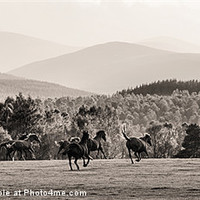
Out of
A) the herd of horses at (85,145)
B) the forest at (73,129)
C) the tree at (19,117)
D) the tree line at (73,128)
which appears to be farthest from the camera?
the tree at (19,117)

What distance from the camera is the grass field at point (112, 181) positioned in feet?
78.1

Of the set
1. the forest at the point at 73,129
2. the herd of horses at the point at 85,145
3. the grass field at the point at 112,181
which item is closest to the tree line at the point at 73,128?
the forest at the point at 73,129

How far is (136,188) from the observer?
25344 mm

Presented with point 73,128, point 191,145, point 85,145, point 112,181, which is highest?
point 73,128

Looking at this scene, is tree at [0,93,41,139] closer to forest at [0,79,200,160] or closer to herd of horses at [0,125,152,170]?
forest at [0,79,200,160]

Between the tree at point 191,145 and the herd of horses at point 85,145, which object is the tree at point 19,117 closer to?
the tree at point 191,145

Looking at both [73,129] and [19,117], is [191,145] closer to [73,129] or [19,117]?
[73,129]

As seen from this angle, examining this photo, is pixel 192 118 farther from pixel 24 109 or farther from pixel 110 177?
pixel 110 177

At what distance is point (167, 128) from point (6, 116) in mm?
26969

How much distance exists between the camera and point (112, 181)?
90.5ft

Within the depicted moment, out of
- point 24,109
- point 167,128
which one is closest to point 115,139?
point 167,128

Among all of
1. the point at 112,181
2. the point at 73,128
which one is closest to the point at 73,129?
the point at 73,128

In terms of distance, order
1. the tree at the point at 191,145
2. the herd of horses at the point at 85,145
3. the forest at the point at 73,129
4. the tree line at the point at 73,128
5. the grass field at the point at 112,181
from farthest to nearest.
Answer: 1. the tree line at the point at 73,128
2. the forest at the point at 73,129
3. the tree at the point at 191,145
4. the herd of horses at the point at 85,145
5. the grass field at the point at 112,181

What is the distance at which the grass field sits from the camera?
2380 cm
